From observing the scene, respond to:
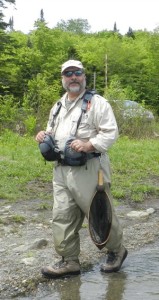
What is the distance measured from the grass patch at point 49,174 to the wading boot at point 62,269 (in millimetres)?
2607

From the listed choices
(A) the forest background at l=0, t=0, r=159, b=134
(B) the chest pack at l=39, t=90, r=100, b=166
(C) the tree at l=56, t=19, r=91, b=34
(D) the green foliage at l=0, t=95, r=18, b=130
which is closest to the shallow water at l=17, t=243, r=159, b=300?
(B) the chest pack at l=39, t=90, r=100, b=166

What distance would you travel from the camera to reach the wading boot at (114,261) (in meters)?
4.84

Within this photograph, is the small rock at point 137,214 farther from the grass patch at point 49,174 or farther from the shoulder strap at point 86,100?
the shoulder strap at point 86,100

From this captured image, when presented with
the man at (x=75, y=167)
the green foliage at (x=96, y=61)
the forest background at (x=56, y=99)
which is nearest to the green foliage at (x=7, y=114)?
the forest background at (x=56, y=99)

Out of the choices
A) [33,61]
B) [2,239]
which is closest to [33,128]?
[2,239]

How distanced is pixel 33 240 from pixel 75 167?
4.63 feet

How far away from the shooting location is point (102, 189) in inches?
182

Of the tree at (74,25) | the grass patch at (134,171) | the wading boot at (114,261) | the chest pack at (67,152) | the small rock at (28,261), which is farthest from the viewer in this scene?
the tree at (74,25)

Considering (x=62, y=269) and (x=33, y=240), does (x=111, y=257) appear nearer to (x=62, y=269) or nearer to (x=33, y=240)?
(x=62, y=269)

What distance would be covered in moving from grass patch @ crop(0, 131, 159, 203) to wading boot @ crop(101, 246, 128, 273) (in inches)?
101

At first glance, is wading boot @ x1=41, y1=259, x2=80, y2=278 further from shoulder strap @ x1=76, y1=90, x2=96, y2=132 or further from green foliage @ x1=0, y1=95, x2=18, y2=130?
green foliage @ x1=0, y1=95, x2=18, y2=130

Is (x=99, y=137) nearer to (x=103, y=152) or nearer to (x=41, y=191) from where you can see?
(x=103, y=152)

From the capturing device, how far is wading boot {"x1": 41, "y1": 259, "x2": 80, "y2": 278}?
465 cm

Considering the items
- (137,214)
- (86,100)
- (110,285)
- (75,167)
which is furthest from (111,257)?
(137,214)
